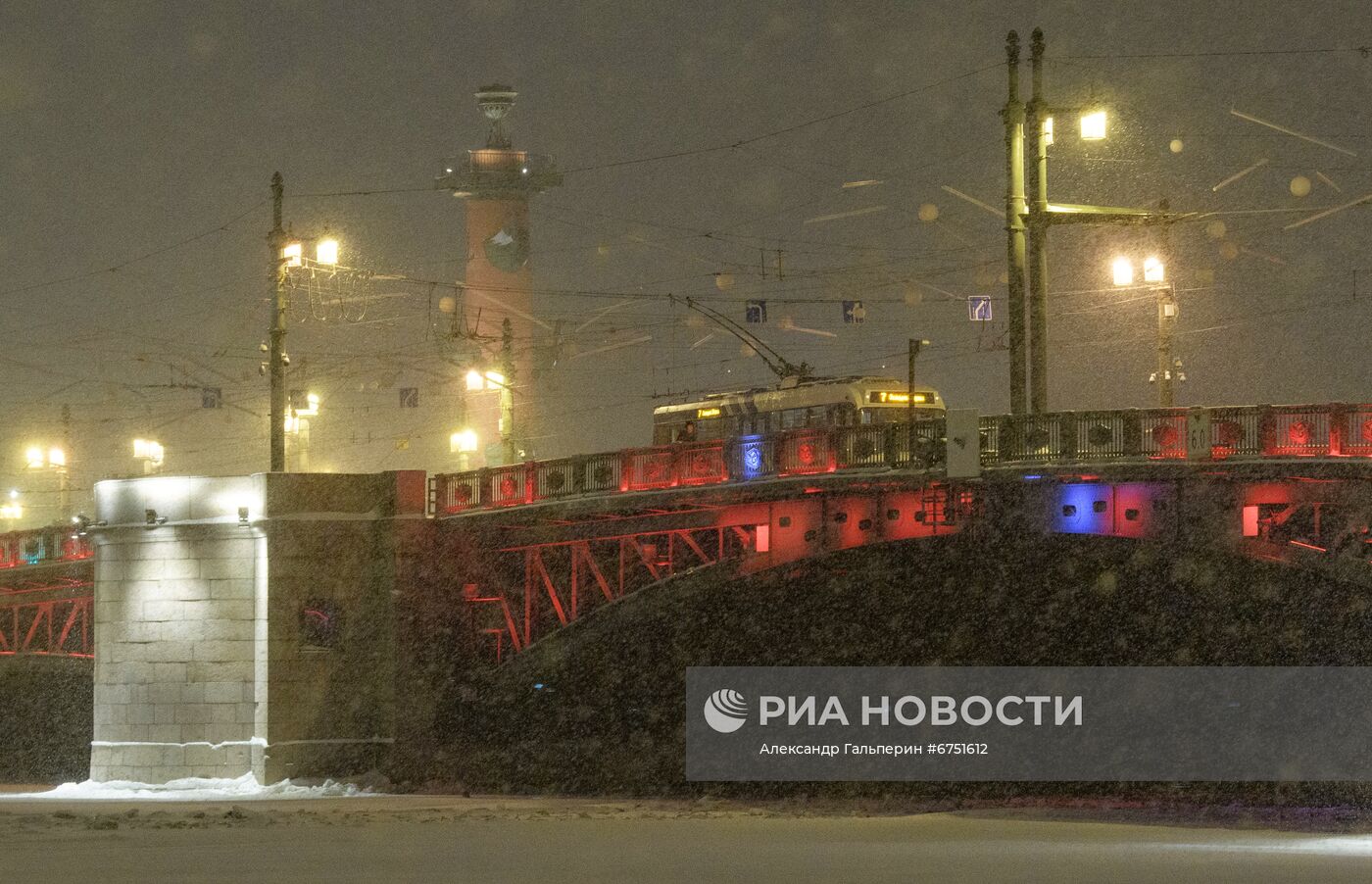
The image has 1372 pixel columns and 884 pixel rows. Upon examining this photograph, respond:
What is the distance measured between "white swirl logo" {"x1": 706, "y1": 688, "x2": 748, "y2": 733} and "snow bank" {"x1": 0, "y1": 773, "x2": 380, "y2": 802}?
36.0 ft

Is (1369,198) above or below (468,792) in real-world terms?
above

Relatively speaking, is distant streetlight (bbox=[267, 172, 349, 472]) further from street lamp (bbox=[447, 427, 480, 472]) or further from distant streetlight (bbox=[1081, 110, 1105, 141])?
street lamp (bbox=[447, 427, 480, 472])

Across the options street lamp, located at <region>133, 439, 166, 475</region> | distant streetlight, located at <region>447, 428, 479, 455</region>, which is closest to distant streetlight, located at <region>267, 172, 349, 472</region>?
distant streetlight, located at <region>447, 428, 479, 455</region>

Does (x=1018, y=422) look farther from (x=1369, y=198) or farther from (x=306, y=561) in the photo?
(x=306, y=561)

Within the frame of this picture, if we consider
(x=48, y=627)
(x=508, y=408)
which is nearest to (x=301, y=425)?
(x=508, y=408)

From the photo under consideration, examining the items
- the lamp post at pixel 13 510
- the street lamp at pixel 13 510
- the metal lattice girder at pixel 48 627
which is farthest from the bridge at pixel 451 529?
the lamp post at pixel 13 510

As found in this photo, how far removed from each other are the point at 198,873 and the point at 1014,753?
1030 inches

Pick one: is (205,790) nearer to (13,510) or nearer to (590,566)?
(590,566)

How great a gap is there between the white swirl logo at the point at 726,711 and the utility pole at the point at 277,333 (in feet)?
38.9

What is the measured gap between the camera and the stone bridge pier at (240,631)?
31.9m

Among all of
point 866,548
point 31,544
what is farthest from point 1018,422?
point 31,544

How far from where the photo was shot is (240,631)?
32125 millimetres

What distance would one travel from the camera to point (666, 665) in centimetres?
4450

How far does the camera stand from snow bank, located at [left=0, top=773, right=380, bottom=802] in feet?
99.7
